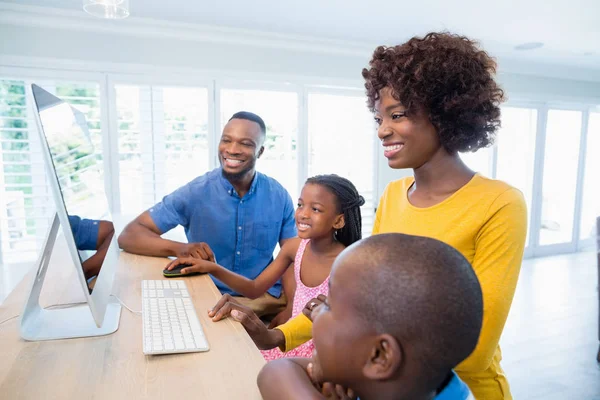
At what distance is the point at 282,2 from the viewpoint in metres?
2.69

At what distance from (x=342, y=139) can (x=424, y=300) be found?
3.51 m

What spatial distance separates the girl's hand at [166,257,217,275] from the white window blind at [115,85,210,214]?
200 centimetres

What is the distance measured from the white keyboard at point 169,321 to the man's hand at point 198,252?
23cm

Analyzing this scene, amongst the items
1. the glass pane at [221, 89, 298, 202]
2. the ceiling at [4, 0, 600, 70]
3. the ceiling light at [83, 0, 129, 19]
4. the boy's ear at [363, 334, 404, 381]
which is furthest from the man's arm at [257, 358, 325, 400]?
the glass pane at [221, 89, 298, 202]

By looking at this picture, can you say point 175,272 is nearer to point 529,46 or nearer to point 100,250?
point 100,250

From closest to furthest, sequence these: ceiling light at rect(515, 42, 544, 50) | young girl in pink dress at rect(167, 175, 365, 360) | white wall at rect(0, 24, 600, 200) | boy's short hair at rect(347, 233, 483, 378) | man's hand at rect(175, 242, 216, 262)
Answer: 1. boy's short hair at rect(347, 233, 483, 378)
2. young girl in pink dress at rect(167, 175, 365, 360)
3. man's hand at rect(175, 242, 216, 262)
4. white wall at rect(0, 24, 600, 200)
5. ceiling light at rect(515, 42, 544, 50)

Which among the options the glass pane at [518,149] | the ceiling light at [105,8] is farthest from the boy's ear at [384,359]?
the glass pane at [518,149]

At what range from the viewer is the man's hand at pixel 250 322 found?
3.33 ft

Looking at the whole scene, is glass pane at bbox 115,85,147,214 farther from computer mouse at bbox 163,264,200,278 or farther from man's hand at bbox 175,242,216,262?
computer mouse at bbox 163,264,200,278

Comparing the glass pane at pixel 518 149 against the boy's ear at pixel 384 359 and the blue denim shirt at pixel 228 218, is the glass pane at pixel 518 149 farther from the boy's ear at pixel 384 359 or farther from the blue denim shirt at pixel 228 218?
the boy's ear at pixel 384 359

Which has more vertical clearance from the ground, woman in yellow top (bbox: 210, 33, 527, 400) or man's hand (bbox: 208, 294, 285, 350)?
woman in yellow top (bbox: 210, 33, 527, 400)

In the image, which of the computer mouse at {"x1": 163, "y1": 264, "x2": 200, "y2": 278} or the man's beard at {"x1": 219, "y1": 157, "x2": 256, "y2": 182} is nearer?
the computer mouse at {"x1": 163, "y1": 264, "x2": 200, "y2": 278}

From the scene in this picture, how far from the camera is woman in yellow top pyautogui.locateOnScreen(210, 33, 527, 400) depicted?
807 mm

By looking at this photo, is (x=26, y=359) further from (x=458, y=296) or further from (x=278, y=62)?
(x=278, y=62)
